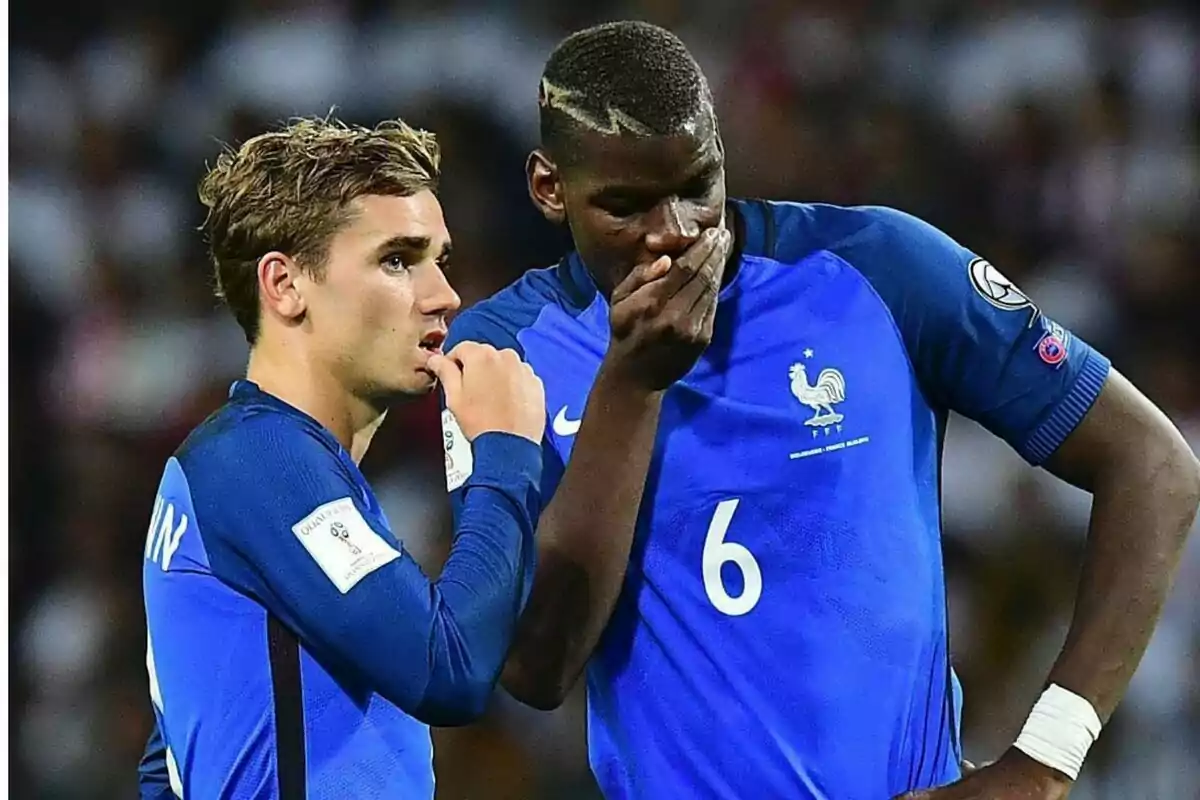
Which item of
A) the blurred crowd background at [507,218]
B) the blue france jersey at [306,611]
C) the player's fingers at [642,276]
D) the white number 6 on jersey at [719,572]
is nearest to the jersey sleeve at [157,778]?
the blue france jersey at [306,611]

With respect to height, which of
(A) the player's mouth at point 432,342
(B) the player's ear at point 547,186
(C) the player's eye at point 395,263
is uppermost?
(B) the player's ear at point 547,186

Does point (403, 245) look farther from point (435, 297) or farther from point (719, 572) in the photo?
point (719, 572)

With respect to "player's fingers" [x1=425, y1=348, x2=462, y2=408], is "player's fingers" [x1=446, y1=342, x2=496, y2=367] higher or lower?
higher

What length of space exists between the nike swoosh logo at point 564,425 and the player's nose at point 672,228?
11.6 inches

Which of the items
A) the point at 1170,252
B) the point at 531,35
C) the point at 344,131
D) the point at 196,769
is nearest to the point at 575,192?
the point at 344,131

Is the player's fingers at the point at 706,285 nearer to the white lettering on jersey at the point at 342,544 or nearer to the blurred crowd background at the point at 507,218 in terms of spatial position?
the white lettering on jersey at the point at 342,544

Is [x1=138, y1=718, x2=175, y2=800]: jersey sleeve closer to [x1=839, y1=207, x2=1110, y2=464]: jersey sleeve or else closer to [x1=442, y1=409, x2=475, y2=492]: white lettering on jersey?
[x1=442, y1=409, x2=475, y2=492]: white lettering on jersey

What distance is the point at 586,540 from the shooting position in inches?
74.5

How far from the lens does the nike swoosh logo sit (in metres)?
2.06

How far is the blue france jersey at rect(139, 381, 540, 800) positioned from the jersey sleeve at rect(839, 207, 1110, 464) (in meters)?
0.48

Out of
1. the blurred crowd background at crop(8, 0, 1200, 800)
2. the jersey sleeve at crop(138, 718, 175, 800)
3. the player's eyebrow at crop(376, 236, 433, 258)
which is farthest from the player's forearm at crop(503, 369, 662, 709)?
the blurred crowd background at crop(8, 0, 1200, 800)

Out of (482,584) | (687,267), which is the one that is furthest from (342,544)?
(687,267)

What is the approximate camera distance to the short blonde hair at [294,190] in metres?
2.09

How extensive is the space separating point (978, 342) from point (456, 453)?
65cm
